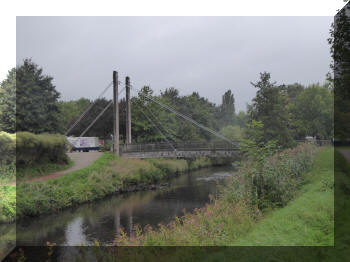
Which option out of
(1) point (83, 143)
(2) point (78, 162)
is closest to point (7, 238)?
(2) point (78, 162)

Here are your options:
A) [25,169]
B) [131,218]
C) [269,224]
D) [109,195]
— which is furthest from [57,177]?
[269,224]

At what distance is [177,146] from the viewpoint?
31.1 meters

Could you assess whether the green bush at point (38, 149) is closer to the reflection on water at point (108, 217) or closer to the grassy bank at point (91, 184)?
the grassy bank at point (91, 184)

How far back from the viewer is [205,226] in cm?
952

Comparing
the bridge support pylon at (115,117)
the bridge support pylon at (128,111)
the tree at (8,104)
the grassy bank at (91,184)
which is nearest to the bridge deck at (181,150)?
the bridge support pylon at (115,117)

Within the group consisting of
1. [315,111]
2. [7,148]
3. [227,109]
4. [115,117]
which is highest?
[227,109]

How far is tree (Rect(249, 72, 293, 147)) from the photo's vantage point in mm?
31422

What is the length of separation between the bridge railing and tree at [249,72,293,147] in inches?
167

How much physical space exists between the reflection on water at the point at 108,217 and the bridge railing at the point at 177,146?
5375 mm

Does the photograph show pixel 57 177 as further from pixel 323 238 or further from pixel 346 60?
pixel 346 60

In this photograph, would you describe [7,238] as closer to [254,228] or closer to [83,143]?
[254,228]

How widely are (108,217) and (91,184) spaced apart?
5.82 m

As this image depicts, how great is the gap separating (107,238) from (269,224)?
748cm

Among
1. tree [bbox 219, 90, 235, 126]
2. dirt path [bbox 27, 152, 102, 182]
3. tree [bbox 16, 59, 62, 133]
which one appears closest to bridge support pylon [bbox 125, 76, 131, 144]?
dirt path [bbox 27, 152, 102, 182]
